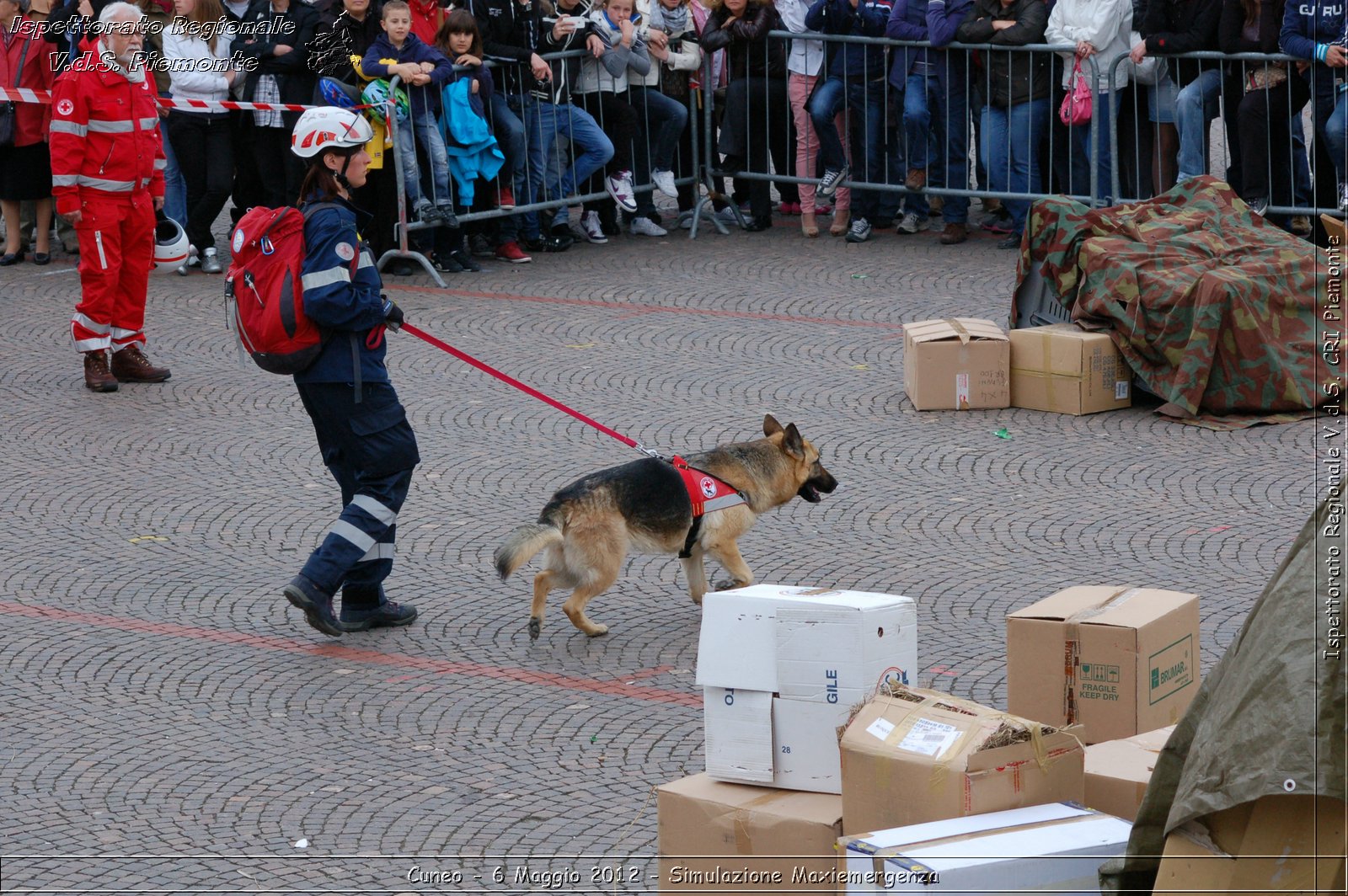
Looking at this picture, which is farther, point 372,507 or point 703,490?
point 703,490

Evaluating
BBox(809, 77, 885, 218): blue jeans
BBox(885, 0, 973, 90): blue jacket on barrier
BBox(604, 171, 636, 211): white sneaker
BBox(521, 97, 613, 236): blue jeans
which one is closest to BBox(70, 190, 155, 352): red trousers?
BBox(521, 97, 613, 236): blue jeans

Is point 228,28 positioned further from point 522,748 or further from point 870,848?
point 870,848

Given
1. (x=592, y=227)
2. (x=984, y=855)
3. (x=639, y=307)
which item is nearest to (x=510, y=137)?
(x=592, y=227)

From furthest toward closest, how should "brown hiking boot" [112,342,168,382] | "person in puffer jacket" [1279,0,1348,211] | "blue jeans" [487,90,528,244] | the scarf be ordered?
the scarf
"blue jeans" [487,90,528,244]
"person in puffer jacket" [1279,0,1348,211]
"brown hiking boot" [112,342,168,382]

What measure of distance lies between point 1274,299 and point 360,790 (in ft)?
20.5

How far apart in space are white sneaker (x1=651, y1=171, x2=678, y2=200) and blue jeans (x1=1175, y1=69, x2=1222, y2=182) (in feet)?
14.3

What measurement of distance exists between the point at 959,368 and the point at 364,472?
164 inches

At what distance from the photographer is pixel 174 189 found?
46.4 feet

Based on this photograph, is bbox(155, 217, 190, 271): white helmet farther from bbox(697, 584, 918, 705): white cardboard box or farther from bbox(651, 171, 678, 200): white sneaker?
bbox(697, 584, 918, 705): white cardboard box

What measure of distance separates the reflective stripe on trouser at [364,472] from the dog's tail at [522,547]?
0.65 m

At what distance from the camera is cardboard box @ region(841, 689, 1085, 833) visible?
4078 millimetres

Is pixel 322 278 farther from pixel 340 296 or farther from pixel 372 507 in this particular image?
pixel 372 507

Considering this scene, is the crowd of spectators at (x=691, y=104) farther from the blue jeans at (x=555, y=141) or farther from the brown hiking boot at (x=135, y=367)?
the brown hiking boot at (x=135, y=367)

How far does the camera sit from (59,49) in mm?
13609
